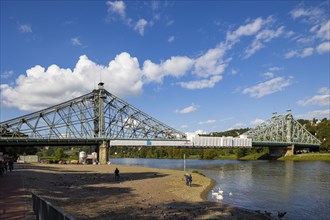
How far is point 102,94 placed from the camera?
363 ft

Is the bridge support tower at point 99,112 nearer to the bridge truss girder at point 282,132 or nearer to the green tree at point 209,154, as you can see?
the green tree at point 209,154

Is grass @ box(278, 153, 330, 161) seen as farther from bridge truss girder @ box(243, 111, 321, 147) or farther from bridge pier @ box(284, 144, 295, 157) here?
bridge truss girder @ box(243, 111, 321, 147)

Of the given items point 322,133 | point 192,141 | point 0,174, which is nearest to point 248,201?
point 0,174

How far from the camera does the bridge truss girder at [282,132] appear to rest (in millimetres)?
165125

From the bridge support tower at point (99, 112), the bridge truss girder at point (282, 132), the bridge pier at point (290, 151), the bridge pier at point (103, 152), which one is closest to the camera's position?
the bridge pier at point (103, 152)

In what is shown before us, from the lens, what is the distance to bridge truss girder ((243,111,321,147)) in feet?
542

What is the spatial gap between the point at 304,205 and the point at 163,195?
1283 cm

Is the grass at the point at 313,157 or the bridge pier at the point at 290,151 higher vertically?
the bridge pier at the point at 290,151

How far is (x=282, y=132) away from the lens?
169625mm

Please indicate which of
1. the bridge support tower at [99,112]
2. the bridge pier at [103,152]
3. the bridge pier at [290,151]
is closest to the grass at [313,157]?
the bridge pier at [290,151]

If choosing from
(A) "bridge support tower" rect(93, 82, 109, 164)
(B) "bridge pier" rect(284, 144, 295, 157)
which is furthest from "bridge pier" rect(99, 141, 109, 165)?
(B) "bridge pier" rect(284, 144, 295, 157)

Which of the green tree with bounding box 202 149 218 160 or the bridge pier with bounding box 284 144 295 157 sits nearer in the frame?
the bridge pier with bounding box 284 144 295 157

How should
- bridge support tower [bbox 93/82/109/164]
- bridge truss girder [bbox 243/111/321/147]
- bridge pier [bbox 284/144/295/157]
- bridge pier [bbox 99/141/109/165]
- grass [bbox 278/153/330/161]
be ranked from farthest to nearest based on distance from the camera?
bridge truss girder [bbox 243/111/321/147] < bridge pier [bbox 284/144/295/157] < grass [bbox 278/153/330/161] < bridge support tower [bbox 93/82/109/164] < bridge pier [bbox 99/141/109/165]

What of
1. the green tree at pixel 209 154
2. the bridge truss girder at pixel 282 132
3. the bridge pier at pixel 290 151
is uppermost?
the bridge truss girder at pixel 282 132
